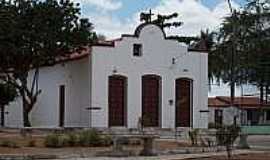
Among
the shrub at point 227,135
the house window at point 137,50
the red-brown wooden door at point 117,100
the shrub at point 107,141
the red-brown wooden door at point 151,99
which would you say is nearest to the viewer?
the shrub at point 227,135

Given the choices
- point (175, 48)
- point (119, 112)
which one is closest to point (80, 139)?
point (119, 112)

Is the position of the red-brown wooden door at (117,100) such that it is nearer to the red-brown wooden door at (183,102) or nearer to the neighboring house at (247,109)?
the red-brown wooden door at (183,102)

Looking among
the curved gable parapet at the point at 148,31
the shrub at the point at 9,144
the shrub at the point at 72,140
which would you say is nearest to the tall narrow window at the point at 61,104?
the curved gable parapet at the point at 148,31

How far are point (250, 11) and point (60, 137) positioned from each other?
19.3m

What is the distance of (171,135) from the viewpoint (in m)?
42.2

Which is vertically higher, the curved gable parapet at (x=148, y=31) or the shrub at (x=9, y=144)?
the curved gable parapet at (x=148, y=31)

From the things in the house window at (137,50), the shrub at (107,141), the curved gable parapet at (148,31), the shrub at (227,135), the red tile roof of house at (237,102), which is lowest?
the shrub at (107,141)

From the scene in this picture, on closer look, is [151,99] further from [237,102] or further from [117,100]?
[237,102]

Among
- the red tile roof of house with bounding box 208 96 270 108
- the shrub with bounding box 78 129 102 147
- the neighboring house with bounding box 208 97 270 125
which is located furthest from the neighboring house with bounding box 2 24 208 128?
the red tile roof of house with bounding box 208 96 270 108

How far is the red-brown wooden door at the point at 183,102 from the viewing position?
4881cm

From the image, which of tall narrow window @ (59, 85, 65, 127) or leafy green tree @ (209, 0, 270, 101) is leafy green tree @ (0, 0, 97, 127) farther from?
leafy green tree @ (209, 0, 270, 101)

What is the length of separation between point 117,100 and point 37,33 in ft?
25.2

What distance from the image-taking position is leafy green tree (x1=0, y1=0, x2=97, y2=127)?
42094 millimetres

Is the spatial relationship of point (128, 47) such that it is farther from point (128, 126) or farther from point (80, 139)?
point (80, 139)
